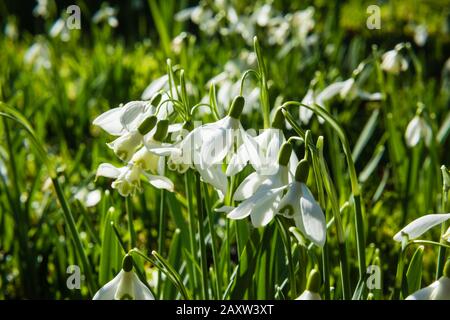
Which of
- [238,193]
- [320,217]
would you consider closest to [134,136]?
[238,193]

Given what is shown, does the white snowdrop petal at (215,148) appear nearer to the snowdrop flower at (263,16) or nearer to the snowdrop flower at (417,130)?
the snowdrop flower at (417,130)

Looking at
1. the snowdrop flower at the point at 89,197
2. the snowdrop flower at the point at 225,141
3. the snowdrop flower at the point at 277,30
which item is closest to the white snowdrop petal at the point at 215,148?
the snowdrop flower at the point at 225,141

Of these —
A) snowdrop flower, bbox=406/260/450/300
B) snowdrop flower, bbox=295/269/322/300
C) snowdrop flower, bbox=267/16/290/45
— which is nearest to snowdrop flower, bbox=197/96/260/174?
snowdrop flower, bbox=295/269/322/300

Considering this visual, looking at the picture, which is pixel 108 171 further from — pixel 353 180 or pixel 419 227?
pixel 419 227

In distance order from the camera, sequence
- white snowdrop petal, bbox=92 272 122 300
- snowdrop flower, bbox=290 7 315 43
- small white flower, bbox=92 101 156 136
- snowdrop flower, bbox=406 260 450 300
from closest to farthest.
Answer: snowdrop flower, bbox=406 260 450 300 → white snowdrop petal, bbox=92 272 122 300 → small white flower, bbox=92 101 156 136 → snowdrop flower, bbox=290 7 315 43

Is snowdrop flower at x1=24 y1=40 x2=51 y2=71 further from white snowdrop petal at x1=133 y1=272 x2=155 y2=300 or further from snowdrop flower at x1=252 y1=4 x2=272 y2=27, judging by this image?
white snowdrop petal at x1=133 y1=272 x2=155 y2=300

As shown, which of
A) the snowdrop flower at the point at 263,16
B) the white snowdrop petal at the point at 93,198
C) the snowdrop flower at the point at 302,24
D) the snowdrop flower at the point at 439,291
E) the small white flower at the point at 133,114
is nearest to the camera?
the snowdrop flower at the point at 439,291
